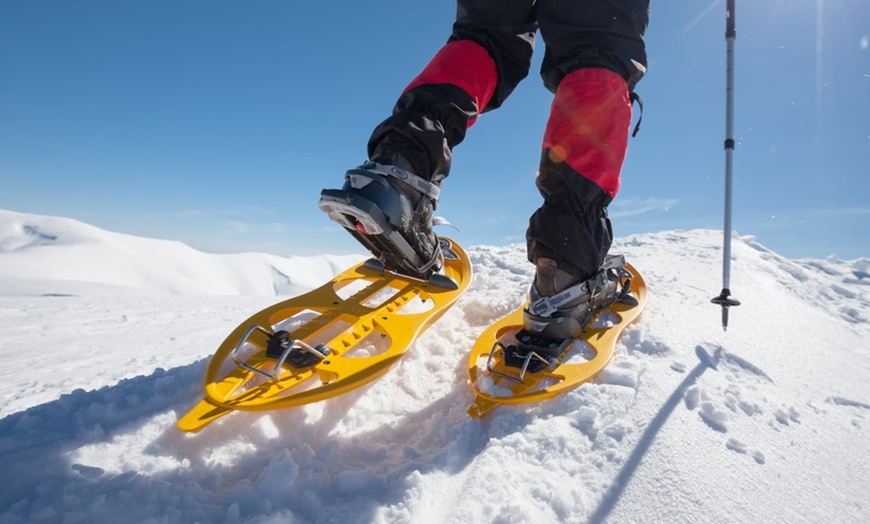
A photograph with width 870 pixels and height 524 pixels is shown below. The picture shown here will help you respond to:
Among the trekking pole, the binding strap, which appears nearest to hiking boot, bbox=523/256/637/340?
the binding strap

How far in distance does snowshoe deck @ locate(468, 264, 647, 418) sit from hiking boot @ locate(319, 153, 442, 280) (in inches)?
22.1

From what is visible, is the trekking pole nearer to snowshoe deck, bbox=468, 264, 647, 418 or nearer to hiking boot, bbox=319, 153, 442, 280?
snowshoe deck, bbox=468, 264, 647, 418

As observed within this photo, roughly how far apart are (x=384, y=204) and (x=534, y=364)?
0.78 meters

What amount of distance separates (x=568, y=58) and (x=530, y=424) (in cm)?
129

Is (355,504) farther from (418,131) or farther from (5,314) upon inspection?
(5,314)

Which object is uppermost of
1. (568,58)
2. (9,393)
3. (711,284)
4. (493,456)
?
(568,58)

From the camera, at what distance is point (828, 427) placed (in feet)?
4.29

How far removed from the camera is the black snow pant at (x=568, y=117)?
1408mm

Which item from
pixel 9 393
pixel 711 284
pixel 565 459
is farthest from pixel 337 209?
pixel 711 284

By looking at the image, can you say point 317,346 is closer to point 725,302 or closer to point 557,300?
point 557,300

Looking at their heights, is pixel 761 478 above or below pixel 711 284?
below

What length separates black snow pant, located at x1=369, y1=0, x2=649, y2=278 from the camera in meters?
1.41

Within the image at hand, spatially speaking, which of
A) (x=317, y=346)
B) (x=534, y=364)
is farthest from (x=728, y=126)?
(x=317, y=346)

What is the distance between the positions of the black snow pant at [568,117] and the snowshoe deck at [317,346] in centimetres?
63
